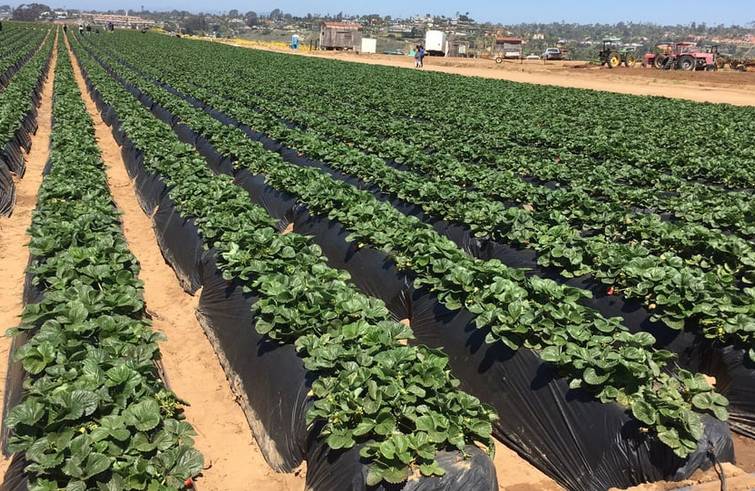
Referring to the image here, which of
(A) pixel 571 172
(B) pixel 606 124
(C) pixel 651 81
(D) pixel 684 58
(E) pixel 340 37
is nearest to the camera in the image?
(A) pixel 571 172

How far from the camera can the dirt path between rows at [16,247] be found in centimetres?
653

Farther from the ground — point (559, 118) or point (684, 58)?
point (684, 58)

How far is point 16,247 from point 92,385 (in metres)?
6.66

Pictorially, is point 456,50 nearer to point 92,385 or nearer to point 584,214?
point 584,214

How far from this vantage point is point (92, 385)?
401cm

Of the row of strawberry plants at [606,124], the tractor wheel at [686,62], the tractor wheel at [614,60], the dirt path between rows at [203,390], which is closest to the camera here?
the dirt path between rows at [203,390]

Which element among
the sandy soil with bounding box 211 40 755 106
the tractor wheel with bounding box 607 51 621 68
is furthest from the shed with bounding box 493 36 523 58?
the tractor wheel with bounding box 607 51 621 68

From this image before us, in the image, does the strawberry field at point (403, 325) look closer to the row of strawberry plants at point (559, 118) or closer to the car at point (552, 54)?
the row of strawberry plants at point (559, 118)

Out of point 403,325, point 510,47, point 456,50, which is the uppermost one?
point 510,47

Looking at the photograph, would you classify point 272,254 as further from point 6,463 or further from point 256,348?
point 6,463

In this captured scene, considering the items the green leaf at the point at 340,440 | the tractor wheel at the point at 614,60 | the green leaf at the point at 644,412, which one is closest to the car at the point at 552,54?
the tractor wheel at the point at 614,60

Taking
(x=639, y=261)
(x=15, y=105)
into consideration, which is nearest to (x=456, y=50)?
(x=15, y=105)

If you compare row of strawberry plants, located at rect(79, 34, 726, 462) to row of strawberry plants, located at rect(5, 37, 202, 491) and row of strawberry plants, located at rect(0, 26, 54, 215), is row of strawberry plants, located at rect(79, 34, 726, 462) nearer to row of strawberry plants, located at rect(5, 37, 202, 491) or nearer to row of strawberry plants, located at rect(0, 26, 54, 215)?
row of strawberry plants, located at rect(5, 37, 202, 491)

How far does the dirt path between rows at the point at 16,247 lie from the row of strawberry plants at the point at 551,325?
13.1 feet
